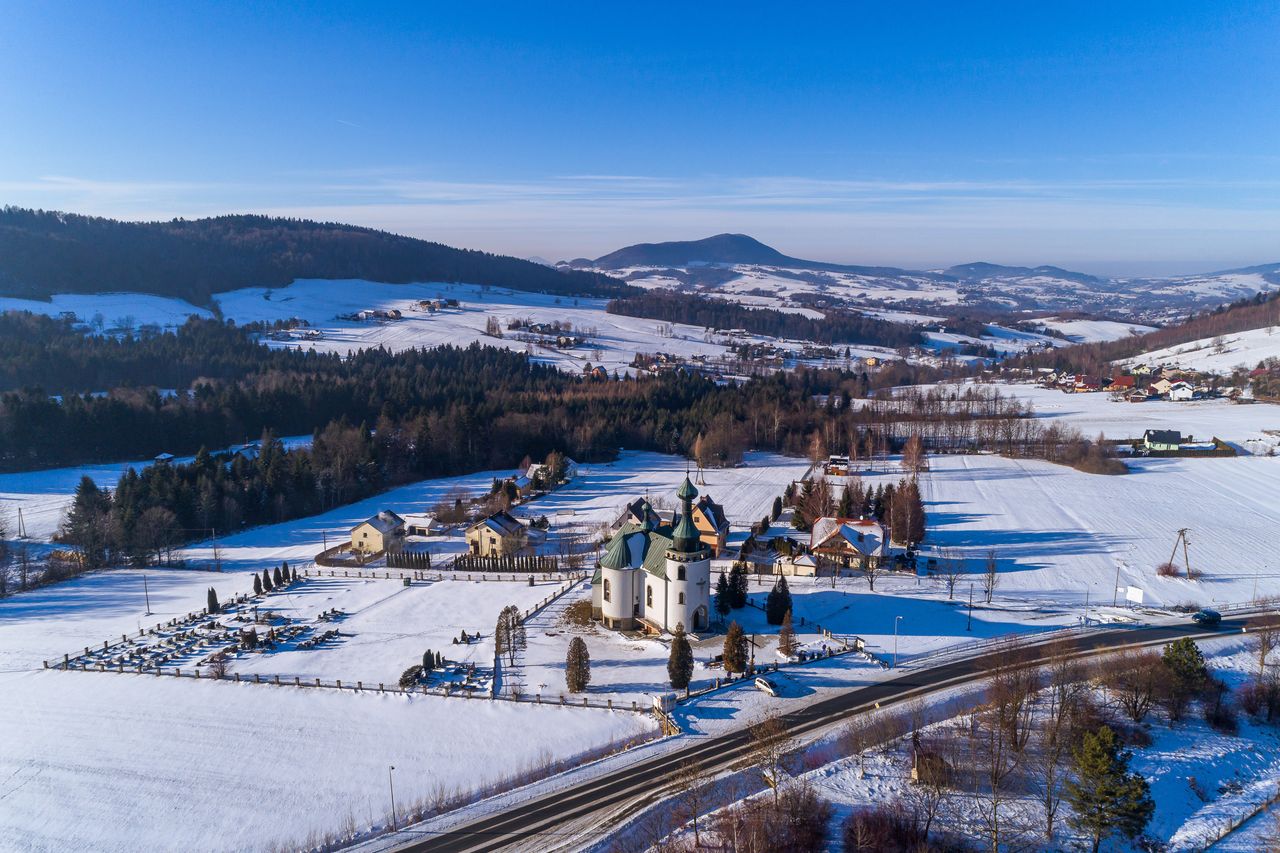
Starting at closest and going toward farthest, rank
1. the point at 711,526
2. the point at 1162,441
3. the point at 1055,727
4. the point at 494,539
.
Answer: the point at 1055,727 < the point at 711,526 < the point at 494,539 < the point at 1162,441

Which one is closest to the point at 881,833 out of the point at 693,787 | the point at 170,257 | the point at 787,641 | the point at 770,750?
the point at 770,750

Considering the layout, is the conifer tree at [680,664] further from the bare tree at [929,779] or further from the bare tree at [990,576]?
the bare tree at [990,576]

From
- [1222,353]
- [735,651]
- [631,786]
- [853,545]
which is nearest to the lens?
[631,786]

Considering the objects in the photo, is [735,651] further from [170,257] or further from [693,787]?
[170,257]

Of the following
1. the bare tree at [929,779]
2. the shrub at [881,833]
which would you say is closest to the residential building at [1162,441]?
the bare tree at [929,779]

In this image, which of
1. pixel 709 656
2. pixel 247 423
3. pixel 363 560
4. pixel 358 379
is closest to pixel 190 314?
pixel 358 379

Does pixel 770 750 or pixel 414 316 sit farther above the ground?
pixel 414 316
